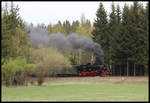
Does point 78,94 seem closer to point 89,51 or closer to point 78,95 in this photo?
point 78,95

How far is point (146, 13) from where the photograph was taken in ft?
162

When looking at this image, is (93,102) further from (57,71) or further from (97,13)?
(97,13)

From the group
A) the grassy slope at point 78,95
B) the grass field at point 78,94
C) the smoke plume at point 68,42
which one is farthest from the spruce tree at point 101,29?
the grassy slope at point 78,95

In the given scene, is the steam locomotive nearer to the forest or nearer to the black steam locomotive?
the black steam locomotive

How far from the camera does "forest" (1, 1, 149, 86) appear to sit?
3734cm

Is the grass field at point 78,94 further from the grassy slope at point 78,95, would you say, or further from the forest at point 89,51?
the forest at point 89,51

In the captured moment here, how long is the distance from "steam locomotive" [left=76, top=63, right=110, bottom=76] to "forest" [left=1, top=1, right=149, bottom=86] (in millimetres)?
2429

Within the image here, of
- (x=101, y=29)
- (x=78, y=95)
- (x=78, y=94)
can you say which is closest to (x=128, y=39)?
(x=101, y=29)

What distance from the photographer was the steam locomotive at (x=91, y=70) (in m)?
44.3

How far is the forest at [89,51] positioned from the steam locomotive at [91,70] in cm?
243

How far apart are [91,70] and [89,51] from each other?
509cm

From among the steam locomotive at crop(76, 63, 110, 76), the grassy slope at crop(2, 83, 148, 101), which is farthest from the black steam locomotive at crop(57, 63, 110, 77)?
the grassy slope at crop(2, 83, 148, 101)

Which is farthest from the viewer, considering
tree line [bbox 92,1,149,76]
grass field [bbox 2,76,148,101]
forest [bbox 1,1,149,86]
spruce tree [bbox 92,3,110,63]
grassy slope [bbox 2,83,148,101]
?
spruce tree [bbox 92,3,110,63]

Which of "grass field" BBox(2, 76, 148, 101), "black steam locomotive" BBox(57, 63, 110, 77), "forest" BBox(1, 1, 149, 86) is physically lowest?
"grass field" BBox(2, 76, 148, 101)
